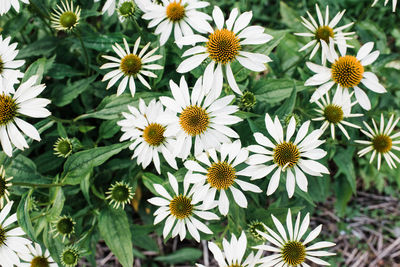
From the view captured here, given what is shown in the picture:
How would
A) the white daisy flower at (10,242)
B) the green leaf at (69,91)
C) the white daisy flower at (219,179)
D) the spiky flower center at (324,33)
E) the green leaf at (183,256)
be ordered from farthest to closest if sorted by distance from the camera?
1. the green leaf at (183,256)
2. the green leaf at (69,91)
3. the spiky flower center at (324,33)
4. the white daisy flower at (10,242)
5. the white daisy flower at (219,179)

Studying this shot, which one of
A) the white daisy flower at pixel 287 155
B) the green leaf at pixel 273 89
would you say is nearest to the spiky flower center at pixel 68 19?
the green leaf at pixel 273 89

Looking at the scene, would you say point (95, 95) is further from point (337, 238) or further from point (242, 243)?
point (337, 238)

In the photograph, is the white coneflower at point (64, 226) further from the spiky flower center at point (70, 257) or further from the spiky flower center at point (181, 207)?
the spiky flower center at point (181, 207)

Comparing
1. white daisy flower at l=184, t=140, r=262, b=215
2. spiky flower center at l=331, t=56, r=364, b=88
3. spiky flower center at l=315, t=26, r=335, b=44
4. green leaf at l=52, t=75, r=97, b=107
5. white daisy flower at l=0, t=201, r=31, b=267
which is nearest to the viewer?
white daisy flower at l=184, t=140, r=262, b=215

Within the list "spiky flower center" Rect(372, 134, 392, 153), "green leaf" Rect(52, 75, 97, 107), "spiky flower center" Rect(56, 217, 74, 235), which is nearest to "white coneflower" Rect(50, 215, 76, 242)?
"spiky flower center" Rect(56, 217, 74, 235)

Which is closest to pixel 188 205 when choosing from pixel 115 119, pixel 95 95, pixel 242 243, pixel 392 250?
pixel 242 243

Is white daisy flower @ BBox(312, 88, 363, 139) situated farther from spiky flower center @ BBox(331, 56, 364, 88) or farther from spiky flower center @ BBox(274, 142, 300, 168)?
spiky flower center @ BBox(274, 142, 300, 168)
